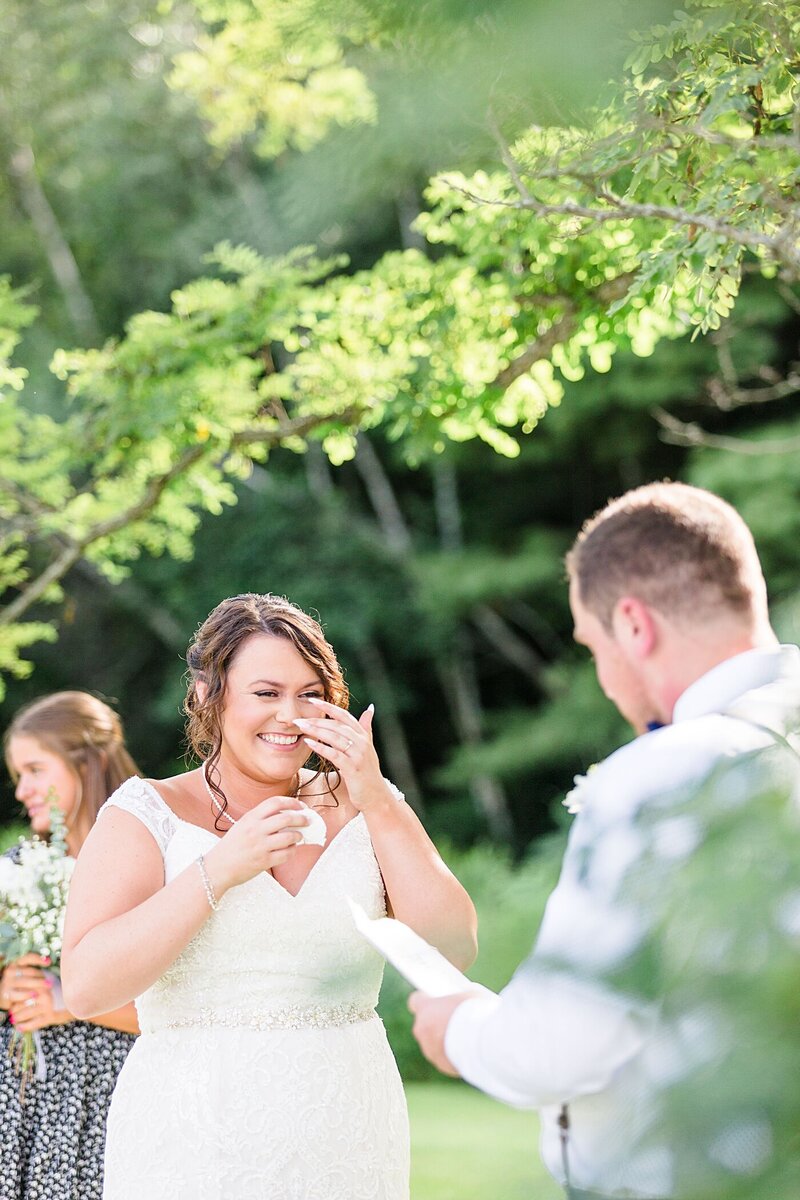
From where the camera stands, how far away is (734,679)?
1455 millimetres

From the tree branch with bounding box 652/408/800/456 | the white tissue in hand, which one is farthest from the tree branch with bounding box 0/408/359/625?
the white tissue in hand

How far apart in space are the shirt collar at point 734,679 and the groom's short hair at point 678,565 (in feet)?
0.24

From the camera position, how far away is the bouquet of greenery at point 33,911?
2.96 metres

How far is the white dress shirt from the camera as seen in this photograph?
2.77ft

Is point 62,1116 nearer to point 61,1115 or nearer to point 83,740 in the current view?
point 61,1115

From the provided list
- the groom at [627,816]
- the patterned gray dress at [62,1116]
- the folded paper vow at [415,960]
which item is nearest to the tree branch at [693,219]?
the groom at [627,816]

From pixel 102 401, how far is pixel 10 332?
540mm

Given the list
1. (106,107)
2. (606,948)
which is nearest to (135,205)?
(106,107)

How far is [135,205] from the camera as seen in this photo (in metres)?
14.8

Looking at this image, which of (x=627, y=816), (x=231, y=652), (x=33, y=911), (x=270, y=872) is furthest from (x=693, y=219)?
(x=33, y=911)

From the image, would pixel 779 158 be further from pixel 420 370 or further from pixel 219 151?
pixel 219 151

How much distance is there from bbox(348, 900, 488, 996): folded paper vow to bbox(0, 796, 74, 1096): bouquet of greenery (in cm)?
157

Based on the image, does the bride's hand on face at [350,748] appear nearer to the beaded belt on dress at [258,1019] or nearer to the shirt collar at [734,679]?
the beaded belt on dress at [258,1019]

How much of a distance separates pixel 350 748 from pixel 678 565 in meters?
0.84
